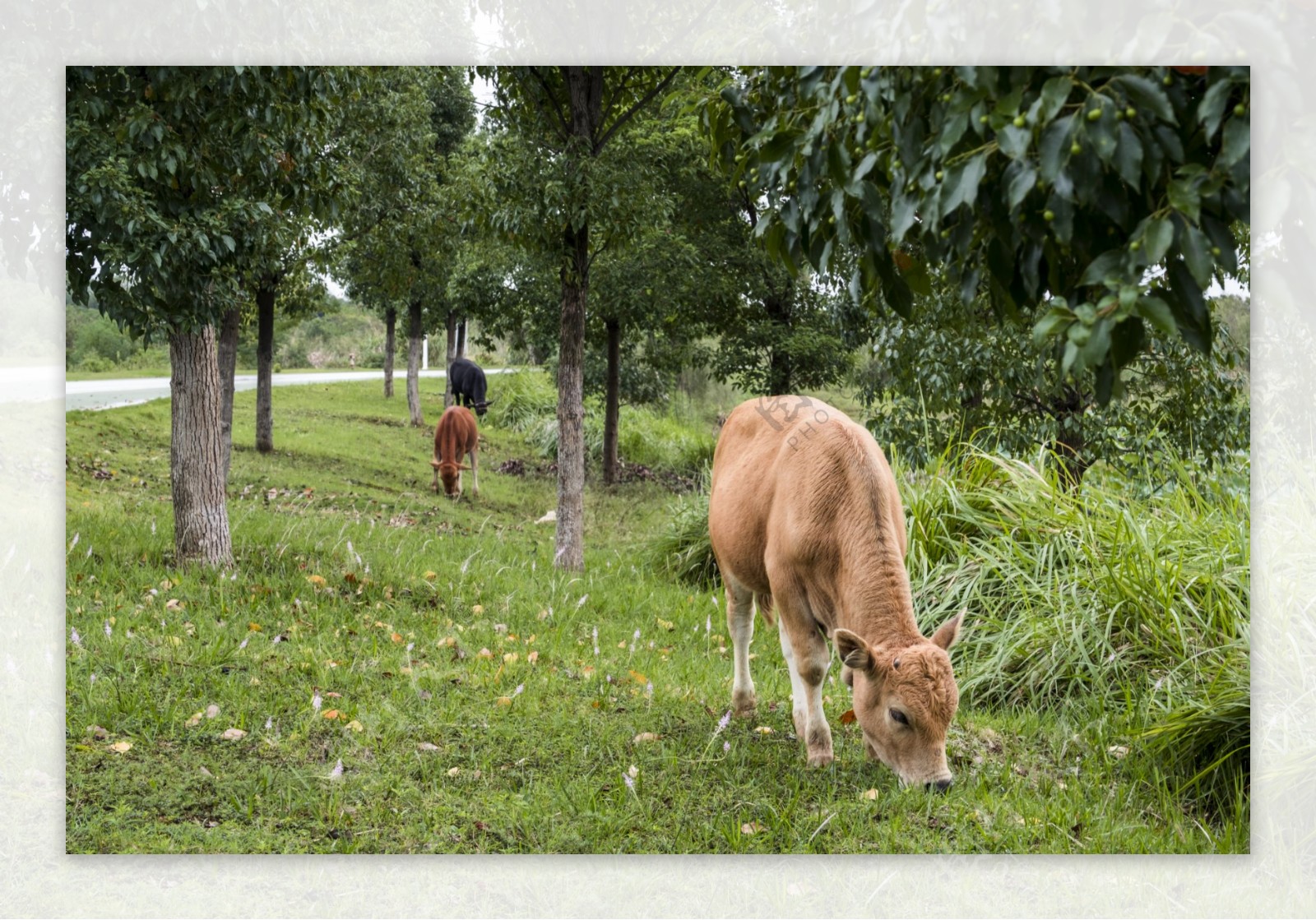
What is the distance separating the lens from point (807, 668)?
3691 millimetres

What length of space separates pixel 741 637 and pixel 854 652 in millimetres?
1135

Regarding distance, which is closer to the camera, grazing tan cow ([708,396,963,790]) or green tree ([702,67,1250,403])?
green tree ([702,67,1250,403])

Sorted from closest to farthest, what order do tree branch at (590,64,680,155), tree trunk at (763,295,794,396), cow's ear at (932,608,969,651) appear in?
1. cow's ear at (932,608,969,651)
2. tree trunk at (763,295,794,396)
3. tree branch at (590,64,680,155)

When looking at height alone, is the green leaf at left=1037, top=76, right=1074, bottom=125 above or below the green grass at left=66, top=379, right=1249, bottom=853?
above

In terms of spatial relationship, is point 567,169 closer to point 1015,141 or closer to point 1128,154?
point 1015,141

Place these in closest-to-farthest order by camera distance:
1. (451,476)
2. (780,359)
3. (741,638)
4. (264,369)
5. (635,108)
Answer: (741,638)
(780,359)
(635,108)
(264,369)
(451,476)

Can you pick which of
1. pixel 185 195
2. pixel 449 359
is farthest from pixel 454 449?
pixel 185 195

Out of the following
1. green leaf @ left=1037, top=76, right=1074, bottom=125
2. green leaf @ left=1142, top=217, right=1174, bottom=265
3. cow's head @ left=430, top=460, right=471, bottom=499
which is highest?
green leaf @ left=1037, top=76, right=1074, bottom=125

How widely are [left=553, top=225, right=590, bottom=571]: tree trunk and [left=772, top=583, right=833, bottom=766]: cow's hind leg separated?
2574 millimetres

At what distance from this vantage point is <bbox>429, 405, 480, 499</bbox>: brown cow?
8.51m

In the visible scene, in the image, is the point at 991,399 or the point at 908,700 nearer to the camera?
the point at 908,700

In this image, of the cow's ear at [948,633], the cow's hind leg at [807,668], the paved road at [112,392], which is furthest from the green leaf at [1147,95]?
the paved road at [112,392]

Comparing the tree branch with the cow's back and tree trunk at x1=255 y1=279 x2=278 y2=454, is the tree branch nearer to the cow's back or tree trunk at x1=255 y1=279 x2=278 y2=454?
the cow's back

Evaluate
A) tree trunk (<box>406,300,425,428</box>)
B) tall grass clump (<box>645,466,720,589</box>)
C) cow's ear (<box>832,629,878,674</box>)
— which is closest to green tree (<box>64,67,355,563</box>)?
tall grass clump (<box>645,466,720,589</box>)
